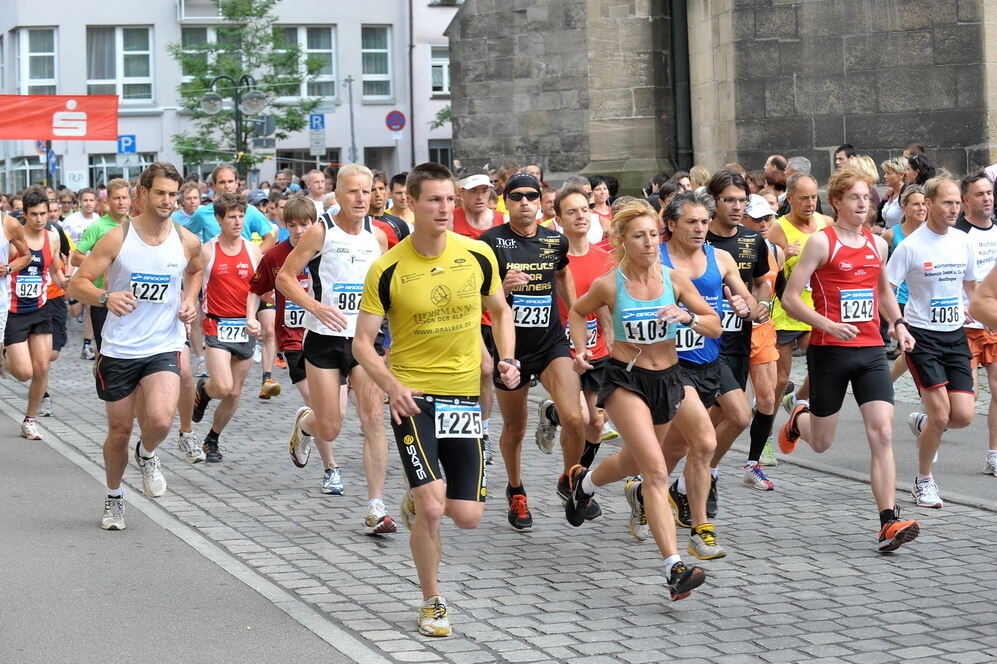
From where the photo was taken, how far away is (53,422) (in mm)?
13234

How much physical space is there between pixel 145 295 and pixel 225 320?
9.44ft

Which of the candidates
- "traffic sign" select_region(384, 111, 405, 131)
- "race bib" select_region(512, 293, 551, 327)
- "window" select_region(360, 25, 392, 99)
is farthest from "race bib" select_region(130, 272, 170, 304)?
"window" select_region(360, 25, 392, 99)

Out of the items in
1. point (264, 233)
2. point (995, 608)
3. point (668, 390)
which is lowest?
point (995, 608)

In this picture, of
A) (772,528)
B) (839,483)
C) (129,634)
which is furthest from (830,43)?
(129,634)

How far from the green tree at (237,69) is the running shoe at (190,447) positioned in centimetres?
3871

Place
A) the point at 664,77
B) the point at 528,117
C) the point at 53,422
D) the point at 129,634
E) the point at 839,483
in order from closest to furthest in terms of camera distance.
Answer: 1. the point at 129,634
2. the point at 839,483
3. the point at 53,422
4. the point at 664,77
5. the point at 528,117

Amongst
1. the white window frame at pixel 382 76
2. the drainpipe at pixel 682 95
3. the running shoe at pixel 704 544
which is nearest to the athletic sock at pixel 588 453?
the running shoe at pixel 704 544

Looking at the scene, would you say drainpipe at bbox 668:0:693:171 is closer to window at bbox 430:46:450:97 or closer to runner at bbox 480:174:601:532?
runner at bbox 480:174:601:532

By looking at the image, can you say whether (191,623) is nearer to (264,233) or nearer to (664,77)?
(264,233)

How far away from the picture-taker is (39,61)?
186ft

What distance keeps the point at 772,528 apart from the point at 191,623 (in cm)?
330

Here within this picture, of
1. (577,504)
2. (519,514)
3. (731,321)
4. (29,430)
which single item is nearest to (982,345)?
(731,321)

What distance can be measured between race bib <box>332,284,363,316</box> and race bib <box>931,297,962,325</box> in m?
3.37

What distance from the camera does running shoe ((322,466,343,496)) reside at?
9.76 m
